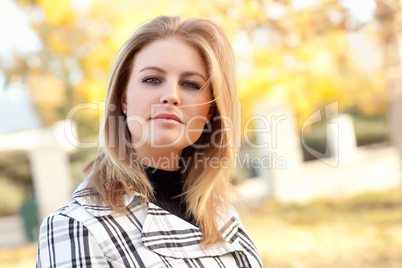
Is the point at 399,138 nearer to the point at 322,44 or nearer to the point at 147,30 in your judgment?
the point at 322,44

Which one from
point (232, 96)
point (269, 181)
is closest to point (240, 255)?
point (232, 96)

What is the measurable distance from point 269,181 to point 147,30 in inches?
300

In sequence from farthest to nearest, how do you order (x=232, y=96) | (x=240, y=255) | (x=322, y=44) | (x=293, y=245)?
(x=293, y=245) < (x=322, y=44) < (x=232, y=96) < (x=240, y=255)

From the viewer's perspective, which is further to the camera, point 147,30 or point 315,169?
point 315,169

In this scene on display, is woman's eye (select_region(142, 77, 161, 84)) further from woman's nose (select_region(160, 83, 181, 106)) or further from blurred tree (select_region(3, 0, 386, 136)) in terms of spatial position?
blurred tree (select_region(3, 0, 386, 136))

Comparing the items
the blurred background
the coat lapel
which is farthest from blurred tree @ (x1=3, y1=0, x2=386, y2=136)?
the coat lapel

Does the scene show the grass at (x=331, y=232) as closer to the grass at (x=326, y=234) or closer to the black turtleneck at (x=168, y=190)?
the grass at (x=326, y=234)

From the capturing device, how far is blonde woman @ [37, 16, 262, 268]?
121 centimetres

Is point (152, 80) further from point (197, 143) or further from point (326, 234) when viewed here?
point (326, 234)

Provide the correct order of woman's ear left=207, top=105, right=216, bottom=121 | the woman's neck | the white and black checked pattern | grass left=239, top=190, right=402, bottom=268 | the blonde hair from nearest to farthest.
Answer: the white and black checked pattern, the blonde hair, the woman's neck, woman's ear left=207, top=105, right=216, bottom=121, grass left=239, top=190, right=402, bottom=268

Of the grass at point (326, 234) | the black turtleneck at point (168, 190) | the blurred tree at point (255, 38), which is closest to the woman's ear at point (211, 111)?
the black turtleneck at point (168, 190)

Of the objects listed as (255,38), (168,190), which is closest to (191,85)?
(168,190)

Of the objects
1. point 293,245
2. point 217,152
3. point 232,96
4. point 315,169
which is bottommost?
point 293,245

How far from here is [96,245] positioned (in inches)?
46.2
